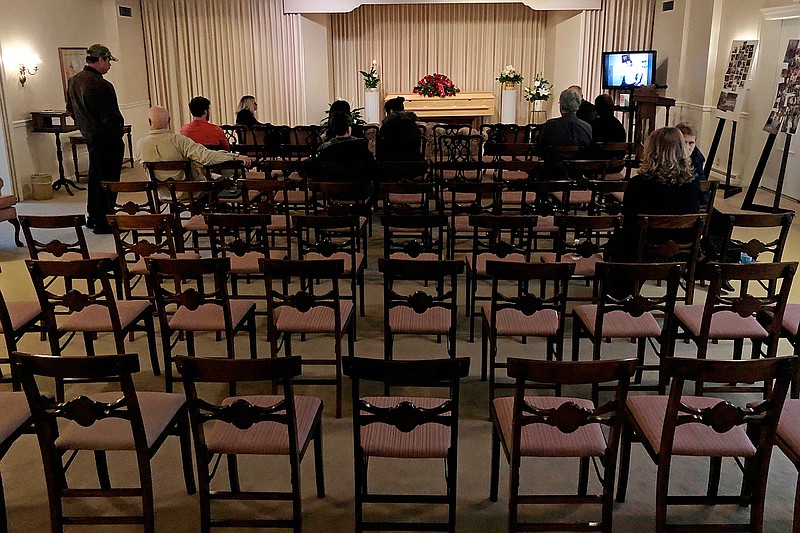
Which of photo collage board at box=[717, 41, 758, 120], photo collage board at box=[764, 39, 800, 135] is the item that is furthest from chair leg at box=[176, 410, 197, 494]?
photo collage board at box=[717, 41, 758, 120]

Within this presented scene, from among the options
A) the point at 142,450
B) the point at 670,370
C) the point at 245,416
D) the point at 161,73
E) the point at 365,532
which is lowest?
the point at 365,532

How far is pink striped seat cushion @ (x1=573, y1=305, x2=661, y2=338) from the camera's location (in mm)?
3572

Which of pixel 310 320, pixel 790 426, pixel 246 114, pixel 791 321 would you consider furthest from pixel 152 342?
pixel 246 114

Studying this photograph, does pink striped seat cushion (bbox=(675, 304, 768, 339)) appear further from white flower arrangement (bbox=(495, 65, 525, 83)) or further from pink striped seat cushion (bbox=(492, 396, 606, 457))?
white flower arrangement (bbox=(495, 65, 525, 83))

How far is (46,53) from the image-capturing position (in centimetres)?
1017

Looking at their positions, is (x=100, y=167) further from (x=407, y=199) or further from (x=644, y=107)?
(x=644, y=107)

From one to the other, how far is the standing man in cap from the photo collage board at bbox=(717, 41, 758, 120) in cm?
735

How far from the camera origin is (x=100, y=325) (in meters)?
3.73

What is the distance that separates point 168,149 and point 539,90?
8577mm

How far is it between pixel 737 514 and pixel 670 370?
97cm

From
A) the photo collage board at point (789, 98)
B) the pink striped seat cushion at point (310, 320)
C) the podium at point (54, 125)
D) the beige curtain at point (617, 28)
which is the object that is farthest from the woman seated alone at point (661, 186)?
the beige curtain at point (617, 28)

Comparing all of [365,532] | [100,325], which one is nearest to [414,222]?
[100,325]

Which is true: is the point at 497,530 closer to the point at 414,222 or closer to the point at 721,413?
the point at 721,413

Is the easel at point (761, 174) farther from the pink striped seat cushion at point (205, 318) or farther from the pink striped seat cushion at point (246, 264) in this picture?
the pink striped seat cushion at point (205, 318)
